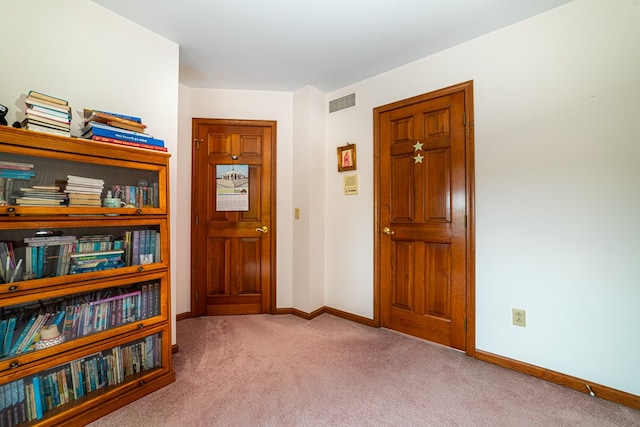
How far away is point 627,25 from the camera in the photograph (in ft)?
5.03

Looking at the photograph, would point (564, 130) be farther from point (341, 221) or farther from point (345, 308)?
point (345, 308)

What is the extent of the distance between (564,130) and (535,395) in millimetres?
1720

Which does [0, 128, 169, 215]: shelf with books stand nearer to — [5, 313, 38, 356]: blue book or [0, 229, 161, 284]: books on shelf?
[0, 229, 161, 284]: books on shelf

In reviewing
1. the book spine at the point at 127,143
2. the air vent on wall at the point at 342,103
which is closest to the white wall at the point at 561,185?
the air vent on wall at the point at 342,103

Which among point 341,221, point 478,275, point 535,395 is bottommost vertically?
point 535,395

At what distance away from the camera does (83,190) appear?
144 centimetres

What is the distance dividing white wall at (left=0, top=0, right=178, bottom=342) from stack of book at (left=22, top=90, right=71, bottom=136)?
304 mm

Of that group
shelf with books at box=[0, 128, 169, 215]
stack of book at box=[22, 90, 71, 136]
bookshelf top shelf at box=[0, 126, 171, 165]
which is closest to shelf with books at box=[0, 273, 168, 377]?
shelf with books at box=[0, 128, 169, 215]

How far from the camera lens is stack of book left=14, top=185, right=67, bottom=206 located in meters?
1.25

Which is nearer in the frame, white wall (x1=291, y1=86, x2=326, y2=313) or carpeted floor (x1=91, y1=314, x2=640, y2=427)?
carpeted floor (x1=91, y1=314, x2=640, y2=427)

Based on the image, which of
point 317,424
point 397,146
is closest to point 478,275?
point 397,146

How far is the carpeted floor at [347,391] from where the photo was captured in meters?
1.41

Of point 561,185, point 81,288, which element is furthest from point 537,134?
point 81,288

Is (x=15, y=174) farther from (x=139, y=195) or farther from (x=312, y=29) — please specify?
(x=312, y=29)
